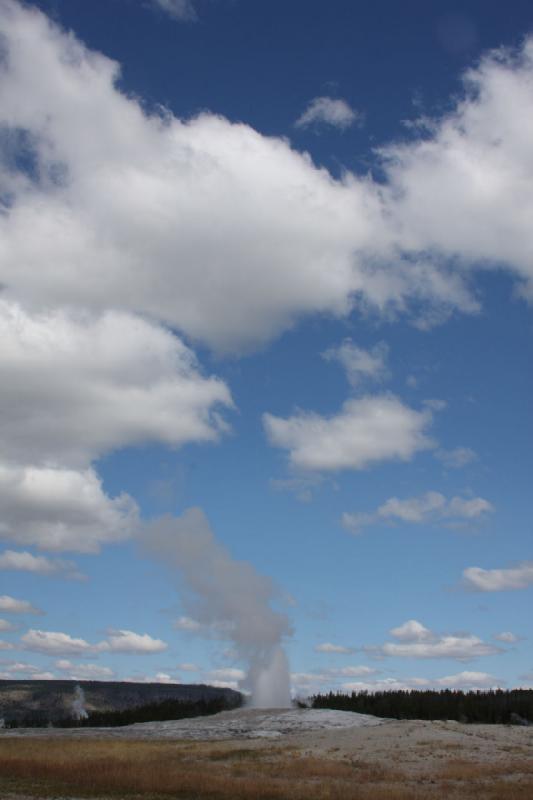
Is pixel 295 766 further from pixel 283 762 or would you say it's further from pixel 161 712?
pixel 161 712

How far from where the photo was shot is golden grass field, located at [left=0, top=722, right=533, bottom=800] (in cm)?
3634

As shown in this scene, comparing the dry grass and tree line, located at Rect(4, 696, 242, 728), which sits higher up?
tree line, located at Rect(4, 696, 242, 728)

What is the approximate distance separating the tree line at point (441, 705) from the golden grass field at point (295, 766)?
180ft

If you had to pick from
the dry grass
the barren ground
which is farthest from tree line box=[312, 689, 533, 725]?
the dry grass

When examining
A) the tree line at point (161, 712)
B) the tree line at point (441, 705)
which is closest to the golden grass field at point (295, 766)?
the tree line at point (441, 705)

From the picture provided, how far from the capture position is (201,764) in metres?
48.5

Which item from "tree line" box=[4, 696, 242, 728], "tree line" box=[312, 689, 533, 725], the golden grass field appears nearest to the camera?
the golden grass field

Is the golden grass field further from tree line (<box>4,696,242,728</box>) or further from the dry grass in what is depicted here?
tree line (<box>4,696,242,728</box>)

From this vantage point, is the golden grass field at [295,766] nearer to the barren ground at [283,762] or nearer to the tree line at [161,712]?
the barren ground at [283,762]

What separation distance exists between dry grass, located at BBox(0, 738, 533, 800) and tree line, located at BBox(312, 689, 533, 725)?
6938 centimetres

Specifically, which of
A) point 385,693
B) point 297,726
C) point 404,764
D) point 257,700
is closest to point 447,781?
point 404,764

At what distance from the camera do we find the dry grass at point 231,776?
35719mm

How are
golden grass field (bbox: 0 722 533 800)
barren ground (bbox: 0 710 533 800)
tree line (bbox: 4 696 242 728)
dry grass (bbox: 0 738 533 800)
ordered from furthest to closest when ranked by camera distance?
tree line (bbox: 4 696 242 728) < barren ground (bbox: 0 710 533 800) < golden grass field (bbox: 0 722 533 800) < dry grass (bbox: 0 738 533 800)

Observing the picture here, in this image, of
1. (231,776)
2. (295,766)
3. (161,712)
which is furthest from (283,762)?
(161,712)
